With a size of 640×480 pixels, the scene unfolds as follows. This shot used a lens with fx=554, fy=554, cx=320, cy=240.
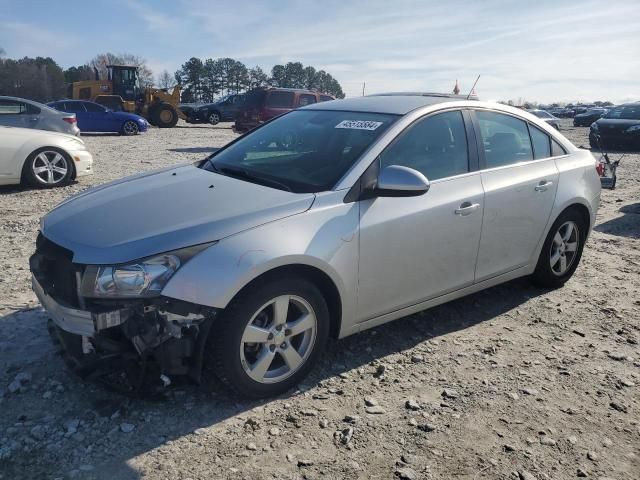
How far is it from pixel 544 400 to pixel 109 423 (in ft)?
8.06

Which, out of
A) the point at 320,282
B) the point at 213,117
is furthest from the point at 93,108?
the point at 320,282

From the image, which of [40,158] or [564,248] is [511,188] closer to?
[564,248]

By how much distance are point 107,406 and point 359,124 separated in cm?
234

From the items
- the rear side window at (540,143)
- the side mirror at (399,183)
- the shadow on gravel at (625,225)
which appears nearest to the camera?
the side mirror at (399,183)

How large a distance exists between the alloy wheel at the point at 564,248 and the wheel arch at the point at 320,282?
92.9 inches

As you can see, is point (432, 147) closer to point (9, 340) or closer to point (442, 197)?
point (442, 197)

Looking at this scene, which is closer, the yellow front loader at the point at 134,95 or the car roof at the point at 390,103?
the car roof at the point at 390,103

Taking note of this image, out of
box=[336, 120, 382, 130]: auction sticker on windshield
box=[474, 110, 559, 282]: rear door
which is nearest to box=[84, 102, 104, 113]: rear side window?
box=[336, 120, 382, 130]: auction sticker on windshield

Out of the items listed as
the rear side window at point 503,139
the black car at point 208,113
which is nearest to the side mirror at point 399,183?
the rear side window at point 503,139

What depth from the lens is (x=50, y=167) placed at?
869 cm

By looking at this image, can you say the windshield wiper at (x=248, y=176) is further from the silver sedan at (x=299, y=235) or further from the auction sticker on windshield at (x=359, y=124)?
the auction sticker on windshield at (x=359, y=124)

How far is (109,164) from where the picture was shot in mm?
12219

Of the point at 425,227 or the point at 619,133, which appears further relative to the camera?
the point at 619,133

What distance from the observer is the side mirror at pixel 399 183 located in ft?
10.6
